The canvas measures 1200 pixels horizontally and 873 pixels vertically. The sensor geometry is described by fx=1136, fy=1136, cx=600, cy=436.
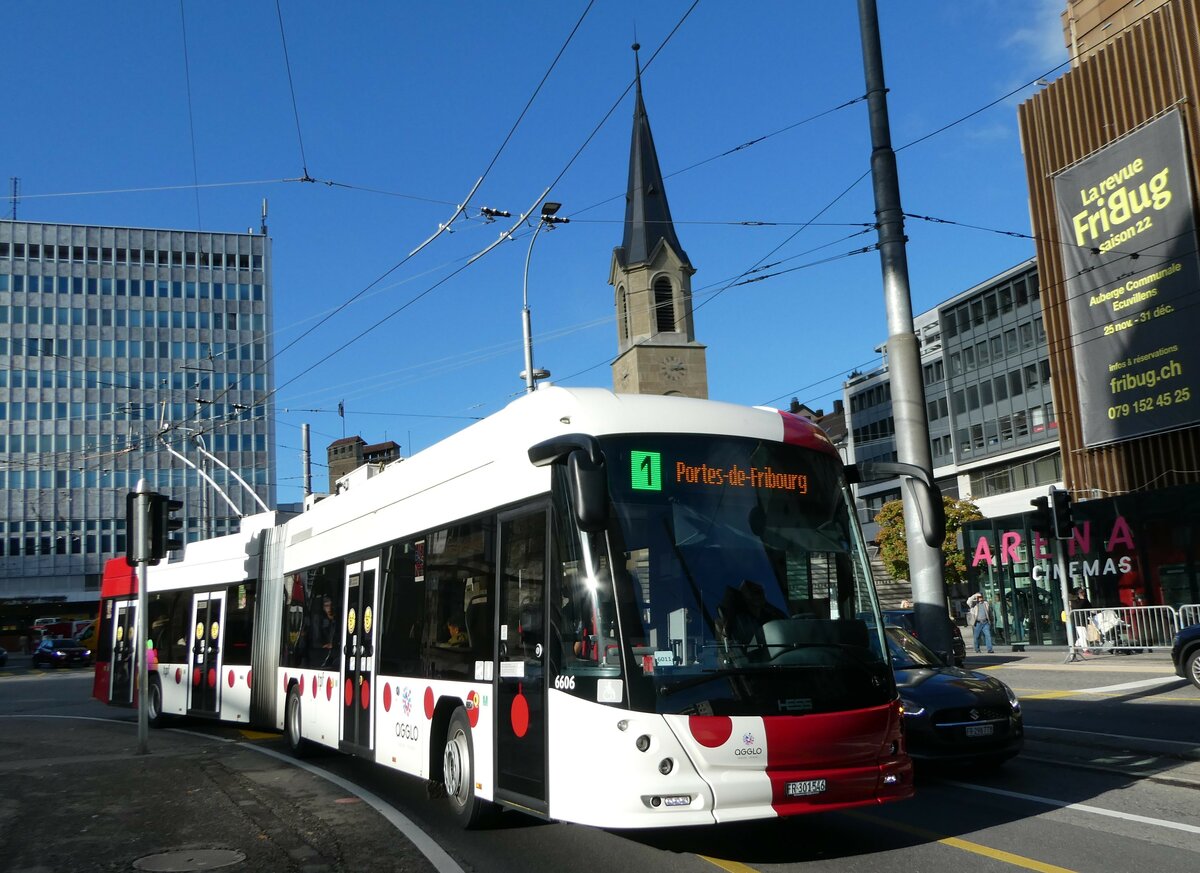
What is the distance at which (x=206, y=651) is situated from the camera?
17.4m

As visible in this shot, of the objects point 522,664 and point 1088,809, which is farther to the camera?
point 1088,809

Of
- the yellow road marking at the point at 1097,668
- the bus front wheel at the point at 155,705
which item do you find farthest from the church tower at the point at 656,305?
the bus front wheel at the point at 155,705

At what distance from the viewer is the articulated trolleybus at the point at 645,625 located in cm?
673

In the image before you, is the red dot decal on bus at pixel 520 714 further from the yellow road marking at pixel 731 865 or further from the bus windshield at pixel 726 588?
the yellow road marking at pixel 731 865

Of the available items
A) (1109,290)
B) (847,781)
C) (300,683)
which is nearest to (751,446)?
(847,781)

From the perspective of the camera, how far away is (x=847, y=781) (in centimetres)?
697

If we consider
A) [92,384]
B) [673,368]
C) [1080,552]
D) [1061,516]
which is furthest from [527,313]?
[92,384]

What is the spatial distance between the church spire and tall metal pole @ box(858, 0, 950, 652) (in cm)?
4822

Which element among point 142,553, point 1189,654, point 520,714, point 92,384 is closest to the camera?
point 520,714

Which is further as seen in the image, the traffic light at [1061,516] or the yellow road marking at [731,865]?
the traffic light at [1061,516]

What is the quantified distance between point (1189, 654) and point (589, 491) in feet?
45.1

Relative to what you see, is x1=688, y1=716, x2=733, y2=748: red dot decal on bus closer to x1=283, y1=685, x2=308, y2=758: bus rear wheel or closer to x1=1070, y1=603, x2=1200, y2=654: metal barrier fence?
x1=283, y1=685, x2=308, y2=758: bus rear wheel

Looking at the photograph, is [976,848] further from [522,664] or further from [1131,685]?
[1131,685]

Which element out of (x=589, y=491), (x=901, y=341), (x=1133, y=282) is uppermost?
(x=1133, y=282)
